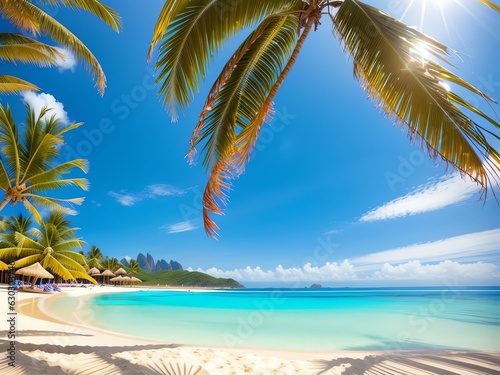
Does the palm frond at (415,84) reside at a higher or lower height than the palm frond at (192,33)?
lower

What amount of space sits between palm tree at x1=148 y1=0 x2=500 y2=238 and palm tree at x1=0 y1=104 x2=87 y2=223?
5.68 metres

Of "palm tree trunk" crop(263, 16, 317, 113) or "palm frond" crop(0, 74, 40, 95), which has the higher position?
"palm frond" crop(0, 74, 40, 95)

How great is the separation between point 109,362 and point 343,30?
4213mm

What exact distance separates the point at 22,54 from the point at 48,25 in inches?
33.6

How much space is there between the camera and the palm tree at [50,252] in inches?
872

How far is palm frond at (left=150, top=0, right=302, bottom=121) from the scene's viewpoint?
330 centimetres

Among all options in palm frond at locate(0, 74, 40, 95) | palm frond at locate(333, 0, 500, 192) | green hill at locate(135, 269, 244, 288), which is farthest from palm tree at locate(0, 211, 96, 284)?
green hill at locate(135, 269, 244, 288)

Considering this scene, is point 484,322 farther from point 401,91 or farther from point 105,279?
point 105,279

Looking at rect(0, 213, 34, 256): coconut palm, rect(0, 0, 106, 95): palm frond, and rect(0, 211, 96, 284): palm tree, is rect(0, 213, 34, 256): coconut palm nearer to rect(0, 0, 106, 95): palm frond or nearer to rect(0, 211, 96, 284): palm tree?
rect(0, 211, 96, 284): palm tree

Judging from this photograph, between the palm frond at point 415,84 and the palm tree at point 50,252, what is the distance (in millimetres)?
23048

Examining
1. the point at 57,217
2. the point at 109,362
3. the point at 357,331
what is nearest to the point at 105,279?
the point at 57,217

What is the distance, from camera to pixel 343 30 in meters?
3.03

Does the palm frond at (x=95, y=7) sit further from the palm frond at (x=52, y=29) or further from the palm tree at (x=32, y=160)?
the palm tree at (x=32, y=160)

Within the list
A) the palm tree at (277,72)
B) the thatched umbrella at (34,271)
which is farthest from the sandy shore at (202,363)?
the thatched umbrella at (34,271)
